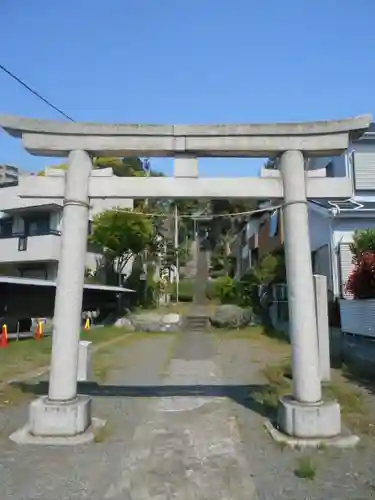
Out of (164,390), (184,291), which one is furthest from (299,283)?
(184,291)

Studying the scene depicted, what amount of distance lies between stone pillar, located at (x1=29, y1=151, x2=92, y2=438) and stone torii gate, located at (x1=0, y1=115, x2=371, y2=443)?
0.01 meters

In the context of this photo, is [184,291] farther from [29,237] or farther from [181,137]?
[181,137]

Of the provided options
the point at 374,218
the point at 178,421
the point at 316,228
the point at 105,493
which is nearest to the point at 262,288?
the point at 316,228

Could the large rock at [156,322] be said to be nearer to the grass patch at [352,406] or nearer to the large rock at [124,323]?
the large rock at [124,323]

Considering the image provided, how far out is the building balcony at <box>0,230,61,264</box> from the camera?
24.5m

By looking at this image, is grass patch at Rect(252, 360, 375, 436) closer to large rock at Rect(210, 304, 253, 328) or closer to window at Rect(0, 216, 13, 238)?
large rock at Rect(210, 304, 253, 328)

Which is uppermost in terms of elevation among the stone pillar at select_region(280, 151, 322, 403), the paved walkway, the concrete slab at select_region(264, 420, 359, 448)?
the stone pillar at select_region(280, 151, 322, 403)

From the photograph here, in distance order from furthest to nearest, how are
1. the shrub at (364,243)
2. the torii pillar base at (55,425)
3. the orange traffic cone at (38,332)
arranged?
the orange traffic cone at (38,332) < the shrub at (364,243) < the torii pillar base at (55,425)

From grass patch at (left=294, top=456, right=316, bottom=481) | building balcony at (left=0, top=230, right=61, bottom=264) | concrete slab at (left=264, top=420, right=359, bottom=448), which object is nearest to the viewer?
grass patch at (left=294, top=456, right=316, bottom=481)

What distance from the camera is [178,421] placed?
678 centimetres

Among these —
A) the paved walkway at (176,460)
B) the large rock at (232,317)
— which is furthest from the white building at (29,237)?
the paved walkway at (176,460)

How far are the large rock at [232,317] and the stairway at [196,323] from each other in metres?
0.71

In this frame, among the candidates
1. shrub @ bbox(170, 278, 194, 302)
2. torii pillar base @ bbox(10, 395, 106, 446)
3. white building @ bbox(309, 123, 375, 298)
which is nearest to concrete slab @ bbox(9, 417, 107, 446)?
torii pillar base @ bbox(10, 395, 106, 446)

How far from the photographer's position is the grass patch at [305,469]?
182 inches
